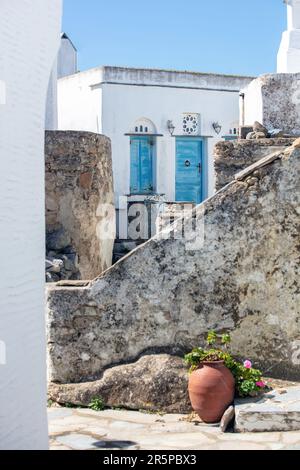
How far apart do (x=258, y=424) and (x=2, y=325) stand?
2481 millimetres

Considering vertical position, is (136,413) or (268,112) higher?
(268,112)

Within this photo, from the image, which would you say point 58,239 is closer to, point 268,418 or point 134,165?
point 268,418

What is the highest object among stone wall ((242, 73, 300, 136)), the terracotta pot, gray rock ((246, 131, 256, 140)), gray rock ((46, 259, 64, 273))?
stone wall ((242, 73, 300, 136))

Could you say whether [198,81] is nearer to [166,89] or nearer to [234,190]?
[166,89]

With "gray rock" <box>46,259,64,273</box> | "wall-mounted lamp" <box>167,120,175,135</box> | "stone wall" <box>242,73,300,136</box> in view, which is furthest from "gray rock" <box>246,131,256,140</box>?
"wall-mounted lamp" <box>167,120,175,135</box>

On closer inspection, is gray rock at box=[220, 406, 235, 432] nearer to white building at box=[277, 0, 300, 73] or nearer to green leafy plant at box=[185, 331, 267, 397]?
green leafy plant at box=[185, 331, 267, 397]

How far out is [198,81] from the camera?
19406mm

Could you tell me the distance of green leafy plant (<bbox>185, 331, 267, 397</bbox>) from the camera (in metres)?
5.75

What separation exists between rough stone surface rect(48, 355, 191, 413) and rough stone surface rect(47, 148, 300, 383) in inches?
5.6

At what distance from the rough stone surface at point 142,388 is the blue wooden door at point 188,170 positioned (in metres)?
13.4

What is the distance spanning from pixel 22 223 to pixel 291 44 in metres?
6.29

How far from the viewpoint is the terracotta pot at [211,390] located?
5609 mm
